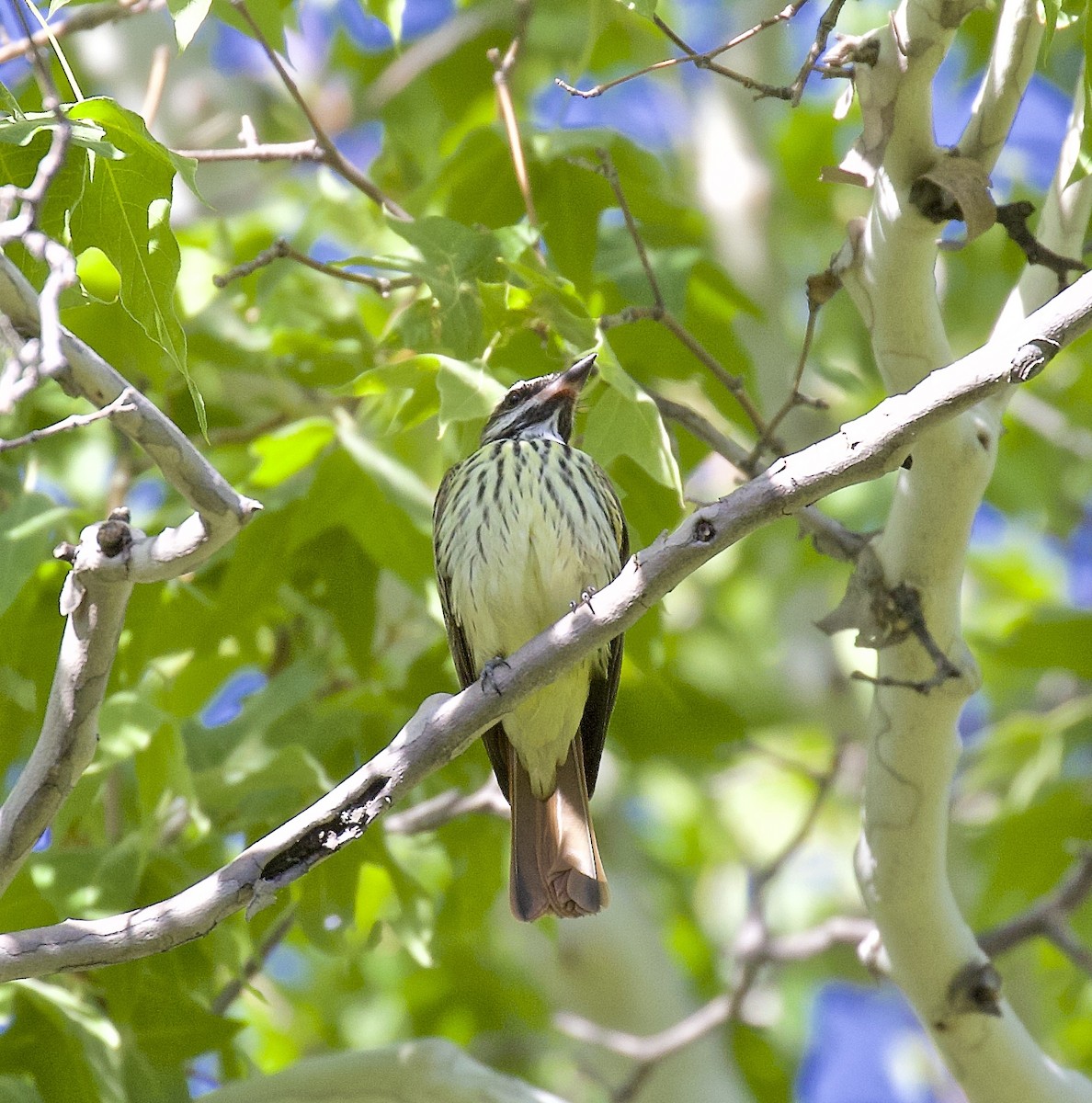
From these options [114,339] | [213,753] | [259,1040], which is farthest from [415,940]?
[259,1040]

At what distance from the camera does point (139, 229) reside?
2.73 m

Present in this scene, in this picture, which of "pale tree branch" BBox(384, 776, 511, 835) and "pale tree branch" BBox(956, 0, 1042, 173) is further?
"pale tree branch" BBox(384, 776, 511, 835)

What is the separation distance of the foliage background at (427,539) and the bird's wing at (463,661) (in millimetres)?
137

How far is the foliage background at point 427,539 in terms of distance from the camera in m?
3.73

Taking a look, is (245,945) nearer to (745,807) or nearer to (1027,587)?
(745,807)

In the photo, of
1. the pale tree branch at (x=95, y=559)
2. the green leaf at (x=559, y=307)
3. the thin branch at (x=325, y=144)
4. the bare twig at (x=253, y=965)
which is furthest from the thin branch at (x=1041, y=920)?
the pale tree branch at (x=95, y=559)

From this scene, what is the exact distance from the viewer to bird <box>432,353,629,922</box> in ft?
14.4

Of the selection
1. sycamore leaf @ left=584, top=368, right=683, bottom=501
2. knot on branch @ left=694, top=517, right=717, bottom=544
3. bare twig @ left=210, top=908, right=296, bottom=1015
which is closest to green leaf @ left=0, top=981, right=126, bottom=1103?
bare twig @ left=210, top=908, right=296, bottom=1015

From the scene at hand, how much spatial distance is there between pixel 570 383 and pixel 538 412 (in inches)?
10.6

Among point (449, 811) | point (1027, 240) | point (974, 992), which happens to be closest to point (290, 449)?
point (449, 811)

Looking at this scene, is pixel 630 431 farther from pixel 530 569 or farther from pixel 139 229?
pixel 139 229

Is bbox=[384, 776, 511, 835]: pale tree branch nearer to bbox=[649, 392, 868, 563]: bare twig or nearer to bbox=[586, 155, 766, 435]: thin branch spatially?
bbox=[649, 392, 868, 563]: bare twig

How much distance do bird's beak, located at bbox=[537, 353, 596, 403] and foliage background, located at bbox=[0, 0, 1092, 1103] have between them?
6.1 inches

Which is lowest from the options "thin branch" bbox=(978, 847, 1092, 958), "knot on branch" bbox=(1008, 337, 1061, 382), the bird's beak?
"knot on branch" bbox=(1008, 337, 1061, 382)
